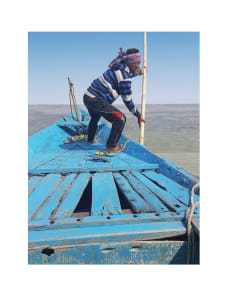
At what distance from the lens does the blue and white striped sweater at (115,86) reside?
2.63 metres

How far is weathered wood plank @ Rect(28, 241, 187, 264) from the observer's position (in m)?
0.99

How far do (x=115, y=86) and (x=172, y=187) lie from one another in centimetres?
167

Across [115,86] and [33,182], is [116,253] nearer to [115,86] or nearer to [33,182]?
[33,182]

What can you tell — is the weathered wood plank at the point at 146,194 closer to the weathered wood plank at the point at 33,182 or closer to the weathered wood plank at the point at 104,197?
the weathered wood plank at the point at 104,197

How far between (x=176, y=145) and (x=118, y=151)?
5.60m

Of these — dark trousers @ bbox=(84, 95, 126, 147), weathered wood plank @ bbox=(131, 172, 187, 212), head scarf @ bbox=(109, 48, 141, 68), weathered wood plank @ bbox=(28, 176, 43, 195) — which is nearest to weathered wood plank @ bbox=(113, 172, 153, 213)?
weathered wood plank @ bbox=(131, 172, 187, 212)

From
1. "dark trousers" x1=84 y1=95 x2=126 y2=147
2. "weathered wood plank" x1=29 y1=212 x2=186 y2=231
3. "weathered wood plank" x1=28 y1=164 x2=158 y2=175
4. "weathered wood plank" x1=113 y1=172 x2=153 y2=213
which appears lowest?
"weathered wood plank" x1=29 y1=212 x2=186 y2=231

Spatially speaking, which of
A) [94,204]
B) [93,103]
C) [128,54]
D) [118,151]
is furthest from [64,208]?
[128,54]

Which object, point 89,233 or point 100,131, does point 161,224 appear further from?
point 100,131

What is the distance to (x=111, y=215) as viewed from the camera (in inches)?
47.2

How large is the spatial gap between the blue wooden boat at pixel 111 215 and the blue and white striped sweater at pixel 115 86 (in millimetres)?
970

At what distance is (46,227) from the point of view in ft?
3.60

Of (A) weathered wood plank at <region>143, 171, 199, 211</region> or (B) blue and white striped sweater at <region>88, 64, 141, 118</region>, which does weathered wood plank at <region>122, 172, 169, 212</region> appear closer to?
(A) weathered wood plank at <region>143, 171, 199, 211</region>

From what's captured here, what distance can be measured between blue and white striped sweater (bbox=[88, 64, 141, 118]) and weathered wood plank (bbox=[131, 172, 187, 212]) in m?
1.25
